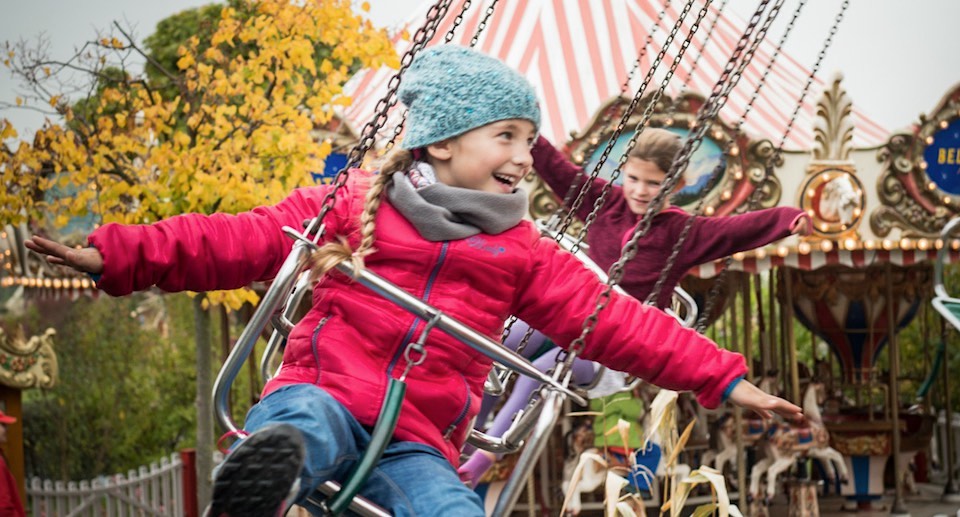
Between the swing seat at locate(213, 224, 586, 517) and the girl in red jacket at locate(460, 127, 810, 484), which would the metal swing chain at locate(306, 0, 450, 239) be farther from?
the girl in red jacket at locate(460, 127, 810, 484)

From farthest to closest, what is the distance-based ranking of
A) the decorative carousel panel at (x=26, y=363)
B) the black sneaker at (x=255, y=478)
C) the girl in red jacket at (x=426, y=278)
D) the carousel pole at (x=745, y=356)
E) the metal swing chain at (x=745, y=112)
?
1. the carousel pole at (x=745, y=356)
2. the decorative carousel panel at (x=26, y=363)
3. the metal swing chain at (x=745, y=112)
4. the girl in red jacket at (x=426, y=278)
5. the black sneaker at (x=255, y=478)

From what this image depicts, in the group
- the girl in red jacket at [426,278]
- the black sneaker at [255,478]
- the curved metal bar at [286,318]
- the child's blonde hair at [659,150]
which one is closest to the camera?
the black sneaker at [255,478]

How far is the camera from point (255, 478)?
181 centimetres

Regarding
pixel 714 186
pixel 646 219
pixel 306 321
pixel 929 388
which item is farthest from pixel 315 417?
pixel 929 388

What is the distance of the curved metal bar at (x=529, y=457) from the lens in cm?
213

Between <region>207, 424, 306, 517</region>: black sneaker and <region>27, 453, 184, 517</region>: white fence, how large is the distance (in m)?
7.53

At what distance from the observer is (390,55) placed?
279 inches

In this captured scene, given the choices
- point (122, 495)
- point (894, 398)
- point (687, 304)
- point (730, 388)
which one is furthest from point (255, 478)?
point (894, 398)

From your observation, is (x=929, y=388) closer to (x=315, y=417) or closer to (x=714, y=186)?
(x=714, y=186)

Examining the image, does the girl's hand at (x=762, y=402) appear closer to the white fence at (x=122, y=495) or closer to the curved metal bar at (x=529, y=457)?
the curved metal bar at (x=529, y=457)

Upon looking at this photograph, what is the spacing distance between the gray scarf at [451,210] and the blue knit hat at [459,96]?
0.10 meters

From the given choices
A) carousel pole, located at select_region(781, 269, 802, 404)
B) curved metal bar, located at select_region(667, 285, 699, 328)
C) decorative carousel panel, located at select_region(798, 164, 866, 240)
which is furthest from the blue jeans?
carousel pole, located at select_region(781, 269, 802, 404)

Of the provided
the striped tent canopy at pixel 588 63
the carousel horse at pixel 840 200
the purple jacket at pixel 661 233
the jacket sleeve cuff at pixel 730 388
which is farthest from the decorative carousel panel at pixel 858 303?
the jacket sleeve cuff at pixel 730 388

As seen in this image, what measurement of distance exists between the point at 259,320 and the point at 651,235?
6.86 ft
